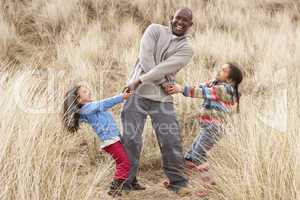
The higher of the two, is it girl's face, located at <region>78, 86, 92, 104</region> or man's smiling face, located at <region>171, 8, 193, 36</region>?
man's smiling face, located at <region>171, 8, 193, 36</region>

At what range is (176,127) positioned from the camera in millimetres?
4270

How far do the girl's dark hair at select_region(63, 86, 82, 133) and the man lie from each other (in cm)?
41

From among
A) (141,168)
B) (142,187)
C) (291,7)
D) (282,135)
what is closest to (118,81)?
(141,168)

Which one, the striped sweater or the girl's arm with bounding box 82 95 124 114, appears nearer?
the girl's arm with bounding box 82 95 124 114

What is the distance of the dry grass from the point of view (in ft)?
10.4

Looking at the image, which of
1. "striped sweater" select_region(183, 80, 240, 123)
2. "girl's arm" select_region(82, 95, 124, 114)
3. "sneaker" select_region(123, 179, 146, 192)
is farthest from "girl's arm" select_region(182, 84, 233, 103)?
"sneaker" select_region(123, 179, 146, 192)

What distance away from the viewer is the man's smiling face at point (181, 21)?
4070 millimetres

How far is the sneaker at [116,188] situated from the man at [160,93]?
70mm

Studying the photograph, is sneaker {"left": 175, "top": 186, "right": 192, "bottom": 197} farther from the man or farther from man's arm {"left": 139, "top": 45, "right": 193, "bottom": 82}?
man's arm {"left": 139, "top": 45, "right": 193, "bottom": 82}

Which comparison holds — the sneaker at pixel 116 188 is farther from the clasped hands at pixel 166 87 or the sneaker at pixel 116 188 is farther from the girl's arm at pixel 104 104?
the clasped hands at pixel 166 87

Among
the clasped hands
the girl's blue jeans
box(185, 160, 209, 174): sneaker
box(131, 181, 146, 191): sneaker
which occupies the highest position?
the clasped hands

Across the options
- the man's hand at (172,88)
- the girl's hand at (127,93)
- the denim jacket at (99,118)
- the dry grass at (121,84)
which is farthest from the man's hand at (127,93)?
the dry grass at (121,84)

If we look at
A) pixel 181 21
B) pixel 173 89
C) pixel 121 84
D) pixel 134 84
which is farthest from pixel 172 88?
pixel 121 84

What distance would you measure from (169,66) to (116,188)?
1.09 meters
